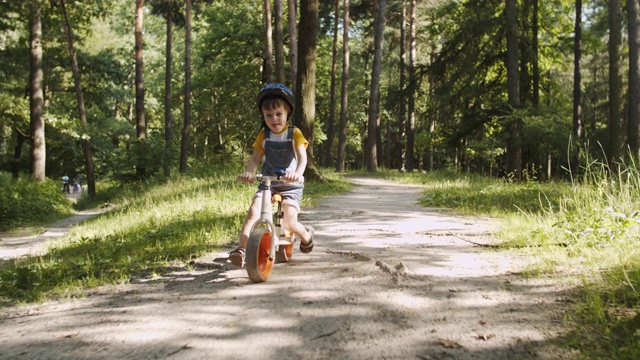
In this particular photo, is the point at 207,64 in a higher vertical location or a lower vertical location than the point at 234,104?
higher

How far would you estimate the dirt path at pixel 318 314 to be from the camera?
295 centimetres

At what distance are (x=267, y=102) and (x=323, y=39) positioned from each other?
91.0ft

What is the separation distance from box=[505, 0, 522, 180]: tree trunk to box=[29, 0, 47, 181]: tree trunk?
17046 millimetres

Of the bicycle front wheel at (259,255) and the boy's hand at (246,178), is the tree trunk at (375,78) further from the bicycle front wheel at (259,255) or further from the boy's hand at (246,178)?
the bicycle front wheel at (259,255)

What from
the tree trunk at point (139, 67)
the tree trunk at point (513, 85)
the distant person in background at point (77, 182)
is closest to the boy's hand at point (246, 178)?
the tree trunk at point (513, 85)

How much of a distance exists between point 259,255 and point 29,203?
15.7m

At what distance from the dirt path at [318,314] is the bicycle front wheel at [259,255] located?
11 cm

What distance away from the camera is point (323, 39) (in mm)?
31484

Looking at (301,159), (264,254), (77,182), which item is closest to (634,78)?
(301,159)

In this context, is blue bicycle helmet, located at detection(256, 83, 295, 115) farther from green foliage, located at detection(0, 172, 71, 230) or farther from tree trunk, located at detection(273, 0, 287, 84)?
green foliage, located at detection(0, 172, 71, 230)

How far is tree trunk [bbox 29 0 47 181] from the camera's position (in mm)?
19395

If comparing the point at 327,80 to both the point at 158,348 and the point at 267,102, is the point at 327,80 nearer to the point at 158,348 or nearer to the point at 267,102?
the point at 267,102

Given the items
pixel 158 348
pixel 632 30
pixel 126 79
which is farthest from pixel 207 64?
pixel 158 348

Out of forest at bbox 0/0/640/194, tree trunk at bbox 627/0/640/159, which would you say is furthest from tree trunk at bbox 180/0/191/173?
tree trunk at bbox 627/0/640/159
